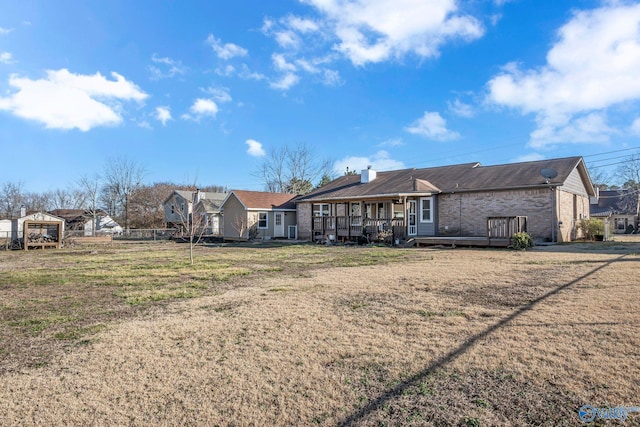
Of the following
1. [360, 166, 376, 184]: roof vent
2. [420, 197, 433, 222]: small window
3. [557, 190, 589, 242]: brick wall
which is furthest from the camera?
[360, 166, 376, 184]: roof vent

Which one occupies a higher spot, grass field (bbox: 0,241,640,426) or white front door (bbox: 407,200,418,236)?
white front door (bbox: 407,200,418,236)

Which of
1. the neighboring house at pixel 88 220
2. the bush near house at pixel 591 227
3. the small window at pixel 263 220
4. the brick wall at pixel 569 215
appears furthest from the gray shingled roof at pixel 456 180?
the neighboring house at pixel 88 220

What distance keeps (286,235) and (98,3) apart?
19.0 m

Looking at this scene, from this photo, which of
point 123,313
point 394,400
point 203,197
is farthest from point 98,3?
point 203,197

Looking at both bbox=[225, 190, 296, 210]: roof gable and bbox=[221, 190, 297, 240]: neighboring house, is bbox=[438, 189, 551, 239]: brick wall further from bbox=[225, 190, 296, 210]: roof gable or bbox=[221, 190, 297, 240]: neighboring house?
bbox=[225, 190, 296, 210]: roof gable

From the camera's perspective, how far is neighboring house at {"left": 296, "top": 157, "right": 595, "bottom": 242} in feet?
61.9

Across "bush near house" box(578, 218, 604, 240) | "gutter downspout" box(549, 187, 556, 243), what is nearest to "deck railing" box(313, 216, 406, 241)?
"gutter downspout" box(549, 187, 556, 243)

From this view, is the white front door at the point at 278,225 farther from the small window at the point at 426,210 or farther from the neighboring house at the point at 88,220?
the neighboring house at the point at 88,220

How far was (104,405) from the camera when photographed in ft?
10.2

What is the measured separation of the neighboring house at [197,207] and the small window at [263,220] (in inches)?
181

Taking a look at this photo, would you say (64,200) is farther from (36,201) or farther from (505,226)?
(505,226)

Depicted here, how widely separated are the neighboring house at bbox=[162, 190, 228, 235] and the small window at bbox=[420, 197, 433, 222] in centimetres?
1702

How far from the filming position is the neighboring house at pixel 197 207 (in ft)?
113

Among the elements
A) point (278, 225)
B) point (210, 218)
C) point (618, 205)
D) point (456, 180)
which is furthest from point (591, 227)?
point (210, 218)
